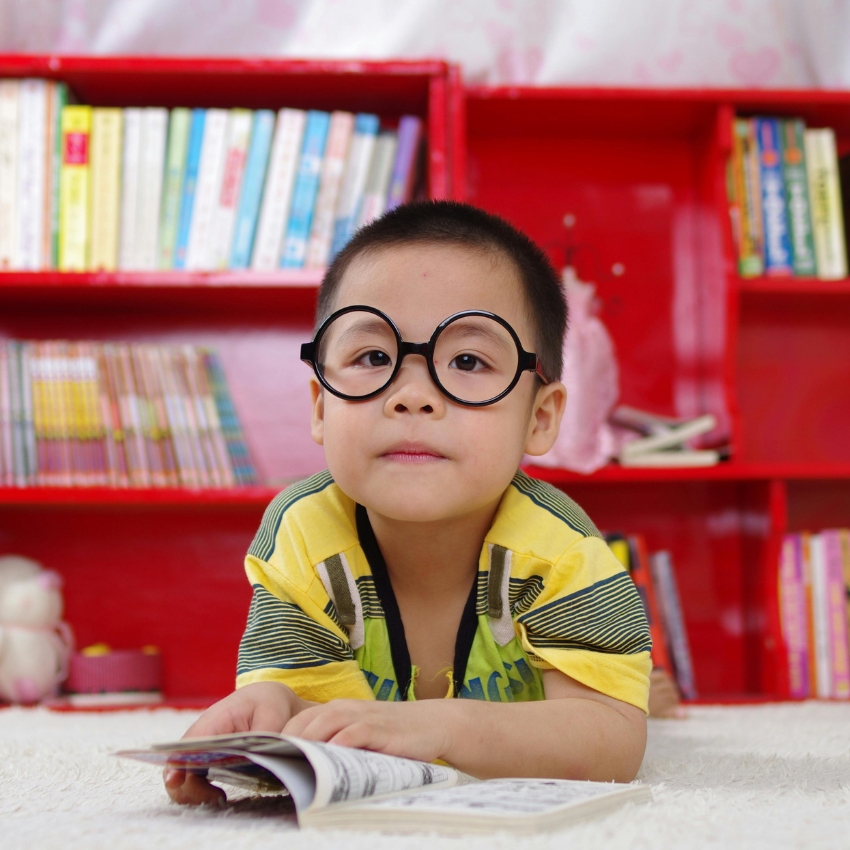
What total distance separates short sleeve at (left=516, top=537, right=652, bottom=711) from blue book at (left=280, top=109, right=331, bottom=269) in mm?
1030

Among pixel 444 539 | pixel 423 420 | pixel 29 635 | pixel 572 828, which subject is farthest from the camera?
pixel 29 635

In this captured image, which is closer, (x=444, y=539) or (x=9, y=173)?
(x=444, y=539)

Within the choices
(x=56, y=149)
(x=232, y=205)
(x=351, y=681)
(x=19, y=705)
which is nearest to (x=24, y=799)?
(x=351, y=681)

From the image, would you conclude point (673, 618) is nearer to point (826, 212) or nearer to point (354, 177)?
point (826, 212)

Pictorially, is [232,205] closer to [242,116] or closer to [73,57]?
[242,116]

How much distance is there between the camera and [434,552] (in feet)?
3.44

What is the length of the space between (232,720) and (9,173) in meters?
1.38

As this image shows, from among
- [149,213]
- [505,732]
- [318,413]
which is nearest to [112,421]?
[149,213]

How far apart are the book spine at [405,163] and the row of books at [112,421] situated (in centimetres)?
51

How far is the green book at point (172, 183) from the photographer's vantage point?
5.95 feet

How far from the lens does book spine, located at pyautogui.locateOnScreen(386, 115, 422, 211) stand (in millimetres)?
1852

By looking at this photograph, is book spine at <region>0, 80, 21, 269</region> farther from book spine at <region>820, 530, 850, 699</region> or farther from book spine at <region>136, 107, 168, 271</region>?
book spine at <region>820, 530, 850, 699</region>

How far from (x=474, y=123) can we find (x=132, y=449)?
3.17 feet

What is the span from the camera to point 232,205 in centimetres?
182
